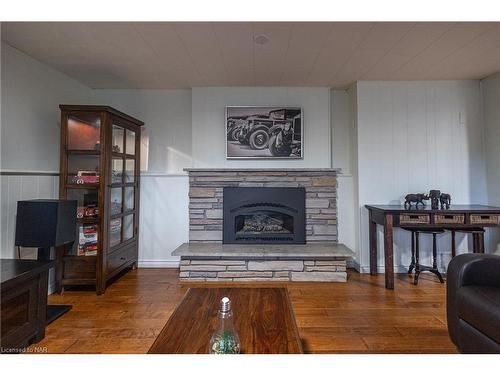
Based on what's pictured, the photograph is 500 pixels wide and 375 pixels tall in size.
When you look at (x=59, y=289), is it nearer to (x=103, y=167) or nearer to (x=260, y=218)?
(x=103, y=167)

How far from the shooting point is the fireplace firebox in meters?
3.47

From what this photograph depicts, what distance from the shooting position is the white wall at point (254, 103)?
3.53 metres

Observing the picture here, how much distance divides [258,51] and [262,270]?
215 cm

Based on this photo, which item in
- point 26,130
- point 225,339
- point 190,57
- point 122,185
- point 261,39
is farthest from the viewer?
point 122,185

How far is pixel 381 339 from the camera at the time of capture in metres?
1.91

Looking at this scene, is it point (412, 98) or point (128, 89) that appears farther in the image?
point (128, 89)

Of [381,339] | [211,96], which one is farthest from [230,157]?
[381,339]

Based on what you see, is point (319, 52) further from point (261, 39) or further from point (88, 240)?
point (88, 240)

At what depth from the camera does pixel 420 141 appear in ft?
11.1

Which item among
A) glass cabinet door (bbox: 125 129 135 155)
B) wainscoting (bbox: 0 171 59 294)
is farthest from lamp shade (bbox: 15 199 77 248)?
glass cabinet door (bbox: 125 129 135 155)

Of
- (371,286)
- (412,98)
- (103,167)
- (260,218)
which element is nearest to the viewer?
(103,167)

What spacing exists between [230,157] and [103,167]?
1.39 metres

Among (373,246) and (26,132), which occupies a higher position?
(26,132)

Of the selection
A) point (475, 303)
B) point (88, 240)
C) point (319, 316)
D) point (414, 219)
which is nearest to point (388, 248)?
point (414, 219)
